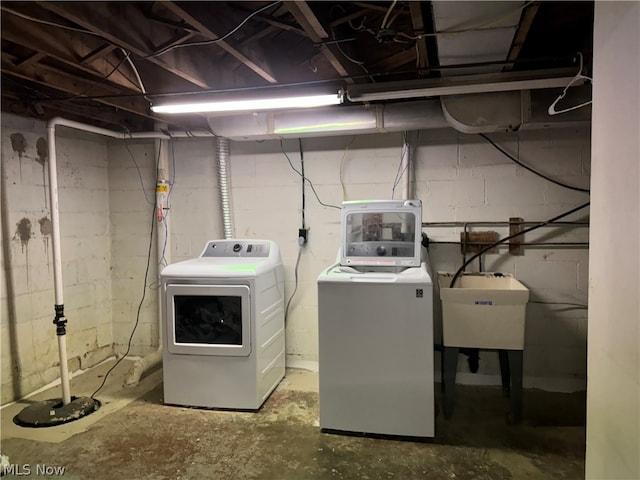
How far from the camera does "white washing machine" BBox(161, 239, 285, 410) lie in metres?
2.91

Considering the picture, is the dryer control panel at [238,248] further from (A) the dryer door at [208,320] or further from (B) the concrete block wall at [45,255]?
(B) the concrete block wall at [45,255]

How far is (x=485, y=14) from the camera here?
176 centimetres

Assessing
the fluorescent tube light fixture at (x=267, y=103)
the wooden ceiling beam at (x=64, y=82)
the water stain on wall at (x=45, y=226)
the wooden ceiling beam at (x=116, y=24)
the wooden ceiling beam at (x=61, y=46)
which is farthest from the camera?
the water stain on wall at (x=45, y=226)

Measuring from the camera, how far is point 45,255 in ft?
11.1

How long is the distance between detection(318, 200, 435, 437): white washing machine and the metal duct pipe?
1.37m

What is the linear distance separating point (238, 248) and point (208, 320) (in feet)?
2.14

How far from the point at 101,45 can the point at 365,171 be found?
2.04 meters

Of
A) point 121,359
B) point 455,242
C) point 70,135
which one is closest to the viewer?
point 455,242

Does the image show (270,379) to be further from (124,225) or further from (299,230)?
(124,225)

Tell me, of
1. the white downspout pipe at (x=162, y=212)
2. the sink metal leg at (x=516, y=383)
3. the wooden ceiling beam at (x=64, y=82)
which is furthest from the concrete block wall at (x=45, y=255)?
the sink metal leg at (x=516, y=383)

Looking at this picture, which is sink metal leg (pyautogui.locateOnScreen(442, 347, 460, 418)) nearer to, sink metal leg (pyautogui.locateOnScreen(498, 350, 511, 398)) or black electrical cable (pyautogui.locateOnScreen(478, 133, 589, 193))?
sink metal leg (pyautogui.locateOnScreen(498, 350, 511, 398))

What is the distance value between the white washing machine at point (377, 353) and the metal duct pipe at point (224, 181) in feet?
4.49

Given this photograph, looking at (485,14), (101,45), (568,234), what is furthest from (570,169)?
(101,45)

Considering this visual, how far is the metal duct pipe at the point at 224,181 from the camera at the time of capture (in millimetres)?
3689
